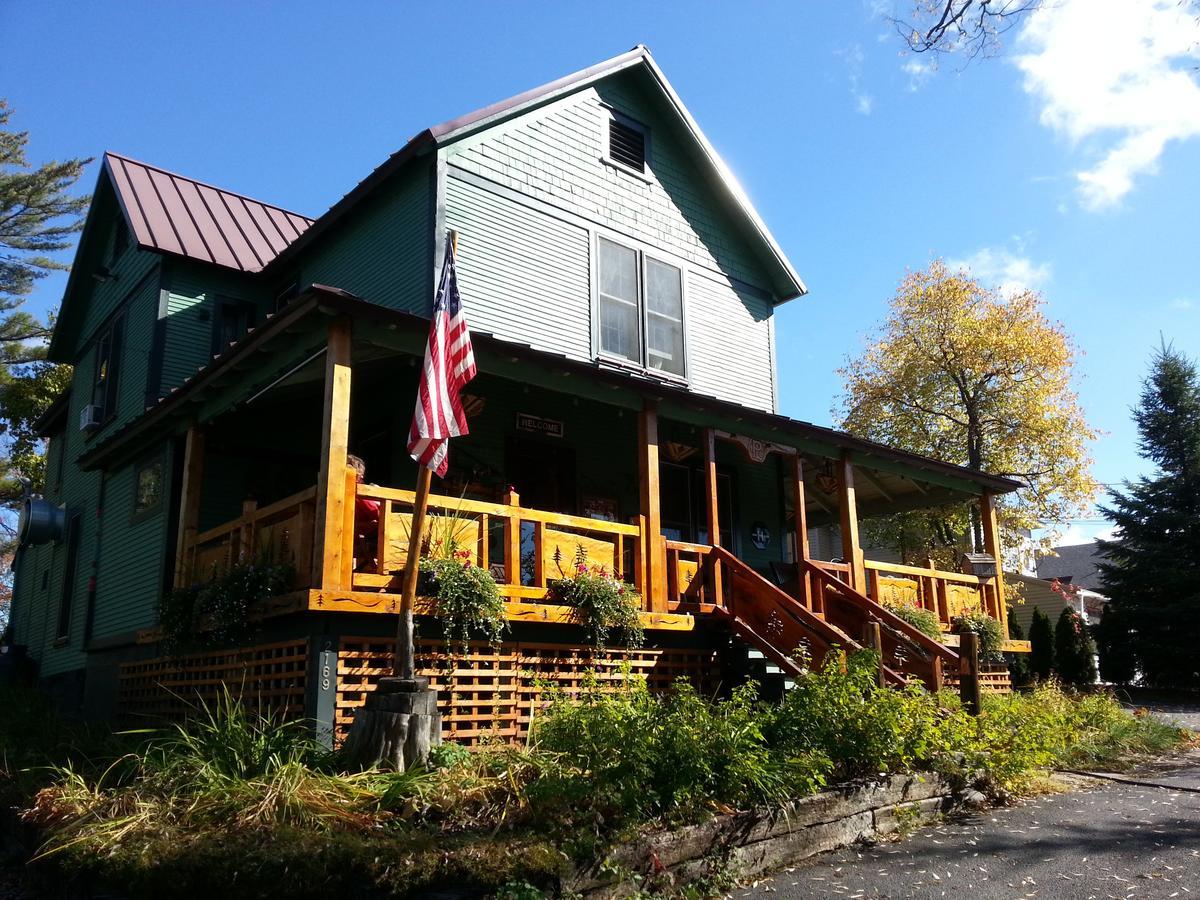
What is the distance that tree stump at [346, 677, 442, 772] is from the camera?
700cm

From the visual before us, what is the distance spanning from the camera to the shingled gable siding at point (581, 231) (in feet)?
44.7

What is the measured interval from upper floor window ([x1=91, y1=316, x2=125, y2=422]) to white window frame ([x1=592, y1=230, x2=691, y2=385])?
7.84 m

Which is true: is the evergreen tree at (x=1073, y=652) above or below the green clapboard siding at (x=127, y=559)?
below

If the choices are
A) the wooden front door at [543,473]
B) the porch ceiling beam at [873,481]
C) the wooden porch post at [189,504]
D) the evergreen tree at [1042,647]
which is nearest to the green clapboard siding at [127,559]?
the wooden porch post at [189,504]

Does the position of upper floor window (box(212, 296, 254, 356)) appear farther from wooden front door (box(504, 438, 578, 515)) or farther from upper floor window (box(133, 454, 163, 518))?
wooden front door (box(504, 438, 578, 515))

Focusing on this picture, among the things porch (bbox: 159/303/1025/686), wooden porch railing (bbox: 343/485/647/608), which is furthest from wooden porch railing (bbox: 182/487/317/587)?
wooden porch railing (bbox: 343/485/647/608)

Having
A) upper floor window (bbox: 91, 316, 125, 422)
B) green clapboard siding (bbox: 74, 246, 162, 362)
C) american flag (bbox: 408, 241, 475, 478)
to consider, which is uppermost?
green clapboard siding (bbox: 74, 246, 162, 362)

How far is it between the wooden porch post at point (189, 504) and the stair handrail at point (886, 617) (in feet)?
24.4

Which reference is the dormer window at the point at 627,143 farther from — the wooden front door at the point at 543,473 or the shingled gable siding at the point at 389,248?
the wooden front door at the point at 543,473

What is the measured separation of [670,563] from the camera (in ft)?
37.4

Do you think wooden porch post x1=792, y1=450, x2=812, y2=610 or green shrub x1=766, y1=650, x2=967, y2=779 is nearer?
green shrub x1=766, y1=650, x2=967, y2=779

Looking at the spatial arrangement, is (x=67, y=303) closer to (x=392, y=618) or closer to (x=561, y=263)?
(x=561, y=263)

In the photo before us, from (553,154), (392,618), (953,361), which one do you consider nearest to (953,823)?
(392,618)

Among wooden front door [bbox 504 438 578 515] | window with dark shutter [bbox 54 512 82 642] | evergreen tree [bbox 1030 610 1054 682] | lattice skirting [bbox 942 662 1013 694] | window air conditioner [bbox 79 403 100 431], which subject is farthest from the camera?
evergreen tree [bbox 1030 610 1054 682]
